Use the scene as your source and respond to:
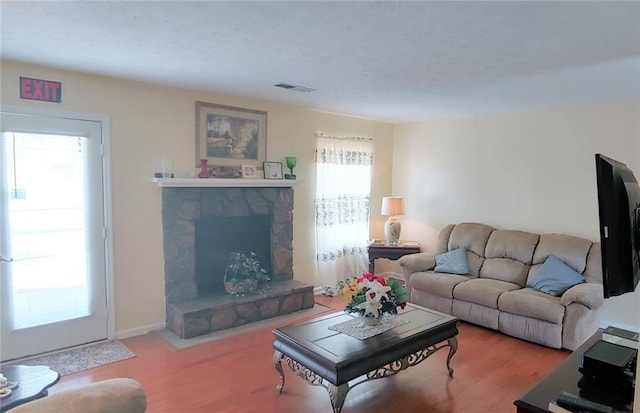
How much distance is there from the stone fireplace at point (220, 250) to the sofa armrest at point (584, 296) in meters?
2.57

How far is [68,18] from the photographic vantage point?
2266 millimetres

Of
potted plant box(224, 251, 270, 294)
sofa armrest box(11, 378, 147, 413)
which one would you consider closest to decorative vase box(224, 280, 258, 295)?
potted plant box(224, 251, 270, 294)

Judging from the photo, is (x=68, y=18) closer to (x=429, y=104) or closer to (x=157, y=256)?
(x=157, y=256)

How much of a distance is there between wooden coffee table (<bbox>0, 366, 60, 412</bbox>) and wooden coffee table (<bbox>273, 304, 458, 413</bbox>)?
1337mm

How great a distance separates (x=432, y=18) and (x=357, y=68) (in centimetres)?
108

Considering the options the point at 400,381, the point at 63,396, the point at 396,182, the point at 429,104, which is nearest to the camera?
the point at 63,396

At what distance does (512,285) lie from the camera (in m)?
4.35

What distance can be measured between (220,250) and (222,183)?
Answer: 2.59 ft

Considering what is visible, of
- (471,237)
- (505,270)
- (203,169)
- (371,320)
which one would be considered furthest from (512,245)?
(203,169)

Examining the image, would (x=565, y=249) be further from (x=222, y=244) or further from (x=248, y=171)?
(x=222, y=244)

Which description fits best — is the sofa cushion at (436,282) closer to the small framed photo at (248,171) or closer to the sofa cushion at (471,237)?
the sofa cushion at (471,237)

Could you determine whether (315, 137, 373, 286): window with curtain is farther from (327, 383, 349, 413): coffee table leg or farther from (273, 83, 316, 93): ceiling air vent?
(327, 383, 349, 413): coffee table leg

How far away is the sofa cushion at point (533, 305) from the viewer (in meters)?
3.70

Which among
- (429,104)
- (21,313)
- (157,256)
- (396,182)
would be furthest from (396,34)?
(396,182)
